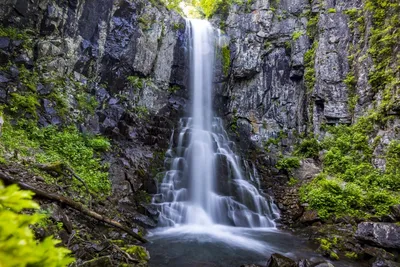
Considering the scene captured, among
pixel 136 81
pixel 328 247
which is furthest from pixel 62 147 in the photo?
pixel 328 247

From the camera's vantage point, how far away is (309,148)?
14.3 meters

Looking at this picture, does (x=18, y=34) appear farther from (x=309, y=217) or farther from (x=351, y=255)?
(x=351, y=255)

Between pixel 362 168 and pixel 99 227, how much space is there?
11.3 meters

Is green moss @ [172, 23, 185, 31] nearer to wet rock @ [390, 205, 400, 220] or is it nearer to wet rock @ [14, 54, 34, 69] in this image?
wet rock @ [14, 54, 34, 69]

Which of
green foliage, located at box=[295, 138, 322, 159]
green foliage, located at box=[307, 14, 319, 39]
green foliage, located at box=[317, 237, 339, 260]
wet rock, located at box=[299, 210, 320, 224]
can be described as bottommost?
green foliage, located at box=[317, 237, 339, 260]

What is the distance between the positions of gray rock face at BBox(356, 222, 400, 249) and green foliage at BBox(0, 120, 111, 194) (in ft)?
27.5

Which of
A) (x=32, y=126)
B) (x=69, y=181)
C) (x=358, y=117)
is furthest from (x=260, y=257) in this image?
(x=358, y=117)

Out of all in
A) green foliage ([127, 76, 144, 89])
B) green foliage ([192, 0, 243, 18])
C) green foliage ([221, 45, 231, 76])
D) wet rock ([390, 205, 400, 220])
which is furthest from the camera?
green foliage ([192, 0, 243, 18])

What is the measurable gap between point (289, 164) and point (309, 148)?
6.00 feet

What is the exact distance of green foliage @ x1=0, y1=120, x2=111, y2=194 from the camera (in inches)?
303

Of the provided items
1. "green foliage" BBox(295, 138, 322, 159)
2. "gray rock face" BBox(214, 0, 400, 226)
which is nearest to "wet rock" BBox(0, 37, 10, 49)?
"gray rock face" BBox(214, 0, 400, 226)

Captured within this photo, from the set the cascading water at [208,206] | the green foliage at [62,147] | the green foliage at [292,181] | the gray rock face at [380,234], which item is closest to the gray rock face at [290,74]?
the green foliage at [292,181]

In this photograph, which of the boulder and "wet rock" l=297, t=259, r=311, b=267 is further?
"wet rock" l=297, t=259, r=311, b=267

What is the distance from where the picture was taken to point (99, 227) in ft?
20.1
